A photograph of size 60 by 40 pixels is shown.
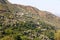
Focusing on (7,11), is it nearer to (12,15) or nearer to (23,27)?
(12,15)

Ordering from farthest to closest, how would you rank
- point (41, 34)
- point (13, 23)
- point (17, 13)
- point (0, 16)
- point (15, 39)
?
point (17, 13)
point (0, 16)
point (13, 23)
point (41, 34)
point (15, 39)

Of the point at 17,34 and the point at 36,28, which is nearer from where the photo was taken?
the point at 17,34

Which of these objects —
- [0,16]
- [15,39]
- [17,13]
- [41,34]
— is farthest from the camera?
[17,13]

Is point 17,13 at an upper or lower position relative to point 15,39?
upper

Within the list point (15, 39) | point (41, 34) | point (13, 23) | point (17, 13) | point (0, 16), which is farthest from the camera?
point (17, 13)

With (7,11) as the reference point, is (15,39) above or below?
below

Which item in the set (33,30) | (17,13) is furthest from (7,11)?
(33,30)

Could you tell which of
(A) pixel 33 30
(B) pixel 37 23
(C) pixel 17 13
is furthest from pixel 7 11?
(A) pixel 33 30

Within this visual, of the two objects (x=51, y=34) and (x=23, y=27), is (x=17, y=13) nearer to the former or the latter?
(x=23, y=27)

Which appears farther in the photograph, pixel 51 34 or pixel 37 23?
pixel 37 23
